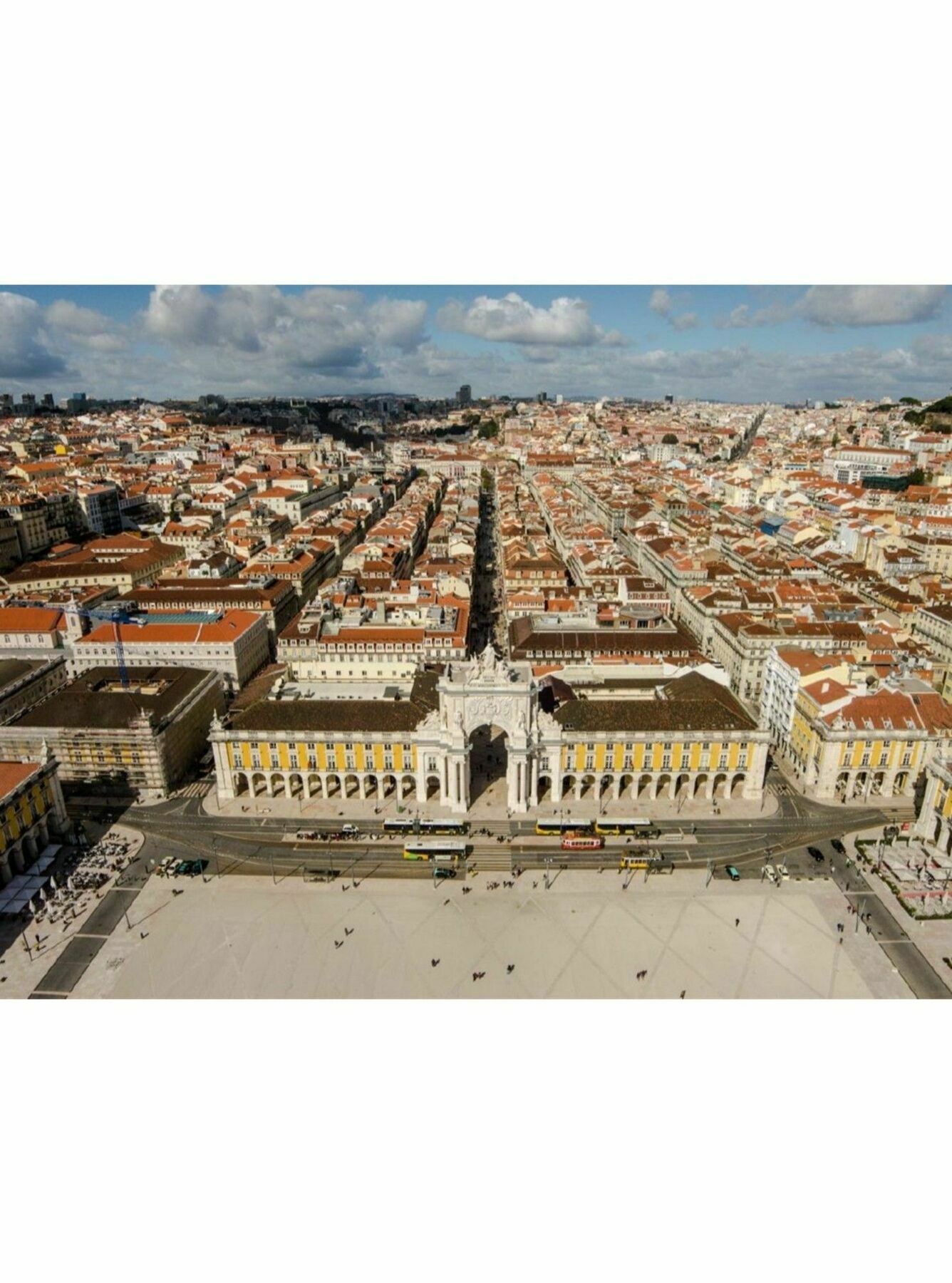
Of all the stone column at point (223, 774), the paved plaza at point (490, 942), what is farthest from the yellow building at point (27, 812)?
the stone column at point (223, 774)

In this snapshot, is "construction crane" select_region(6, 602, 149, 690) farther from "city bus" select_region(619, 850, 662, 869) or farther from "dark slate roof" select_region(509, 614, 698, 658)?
"city bus" select_region(619, 850, 662, 869)

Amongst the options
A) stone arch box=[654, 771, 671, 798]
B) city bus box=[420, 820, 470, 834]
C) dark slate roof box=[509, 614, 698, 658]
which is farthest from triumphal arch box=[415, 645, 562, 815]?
dark slate roof box=[509, 614, 698, 658]

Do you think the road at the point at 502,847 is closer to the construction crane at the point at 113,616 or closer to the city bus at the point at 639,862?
the city bus at the point at 639,862

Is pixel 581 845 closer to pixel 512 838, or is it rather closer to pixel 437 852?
pixel 512 838

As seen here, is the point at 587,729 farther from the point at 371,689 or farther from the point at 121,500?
the point at 121,500

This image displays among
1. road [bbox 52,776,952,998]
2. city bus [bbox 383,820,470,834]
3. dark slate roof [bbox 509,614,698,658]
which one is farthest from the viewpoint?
dark slate roof [bbox 509,614,698,658]

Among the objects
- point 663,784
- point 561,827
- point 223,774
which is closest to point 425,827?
point 561,827
